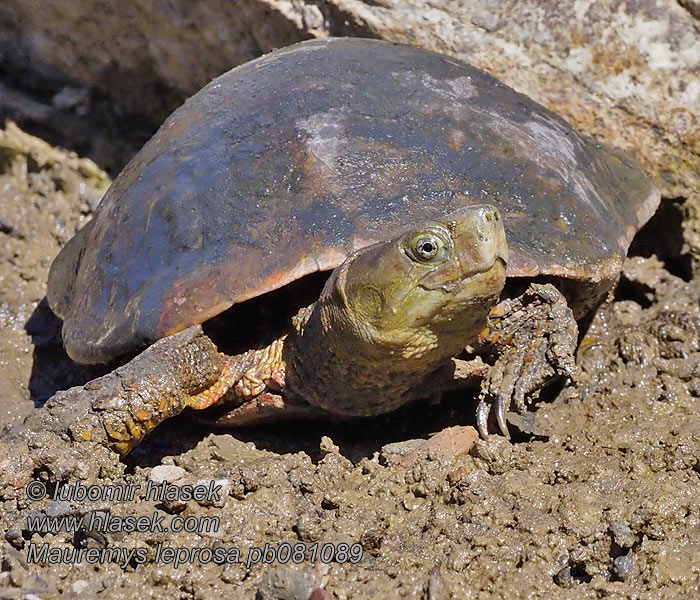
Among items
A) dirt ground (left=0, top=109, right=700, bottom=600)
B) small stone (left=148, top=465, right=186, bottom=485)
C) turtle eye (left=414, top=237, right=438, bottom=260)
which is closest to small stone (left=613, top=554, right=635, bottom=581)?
dirt ground (left=0, top=109, right=700, bottom=600)

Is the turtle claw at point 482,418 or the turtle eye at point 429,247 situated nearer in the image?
the turtle eye at point 429,247

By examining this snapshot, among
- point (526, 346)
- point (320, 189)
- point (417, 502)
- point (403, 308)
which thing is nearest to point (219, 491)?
point (417, 502)

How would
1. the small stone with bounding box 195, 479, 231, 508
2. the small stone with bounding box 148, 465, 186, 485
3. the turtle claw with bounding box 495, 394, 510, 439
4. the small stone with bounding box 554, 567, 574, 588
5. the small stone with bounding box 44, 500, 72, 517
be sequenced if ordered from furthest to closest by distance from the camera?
the turtle claw with bounding box 495, 394, 510, 439 < the small stone with bounding box 148, 465, 186, 485 < the small stone with bounding box 195, 479, 231, 508 < the small stone with bounding box 44, 500, 72, 517 < the small stone with bounding box 554, 567, 574, 588

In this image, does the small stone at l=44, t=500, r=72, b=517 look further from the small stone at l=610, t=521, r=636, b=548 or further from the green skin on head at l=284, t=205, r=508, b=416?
the small stone at l=610, t=521, r=636, b=548

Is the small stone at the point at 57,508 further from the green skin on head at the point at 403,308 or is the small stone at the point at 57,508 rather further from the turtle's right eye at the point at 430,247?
the turtle's right eye at the point at 430,247

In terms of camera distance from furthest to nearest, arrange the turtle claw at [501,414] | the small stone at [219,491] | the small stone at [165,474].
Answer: the turtle claw at [501,414] → the small stone at [165,474] → the small stone at [219,491]

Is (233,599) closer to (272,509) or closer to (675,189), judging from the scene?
(272,509)

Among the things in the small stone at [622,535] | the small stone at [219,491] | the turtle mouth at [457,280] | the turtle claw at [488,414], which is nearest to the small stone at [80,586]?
the small stone at [219,491]
